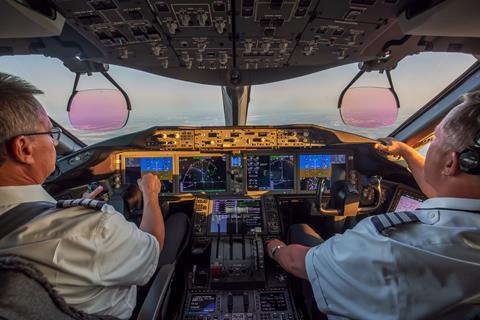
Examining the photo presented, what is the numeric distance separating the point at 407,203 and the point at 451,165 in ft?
6.82

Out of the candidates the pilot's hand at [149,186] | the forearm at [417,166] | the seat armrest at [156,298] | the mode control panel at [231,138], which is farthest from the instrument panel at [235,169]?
the seat armrest at [156,298]

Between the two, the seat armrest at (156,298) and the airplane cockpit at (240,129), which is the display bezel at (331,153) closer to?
the airplane cockpit at (240,129)

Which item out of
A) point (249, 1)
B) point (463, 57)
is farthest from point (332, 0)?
point (463, 57)

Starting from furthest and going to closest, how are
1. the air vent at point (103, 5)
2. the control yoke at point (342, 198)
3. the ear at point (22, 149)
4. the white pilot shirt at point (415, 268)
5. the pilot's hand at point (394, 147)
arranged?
1. the control yoke at point (342, 198)
2. the pilot's hand at point (394, 147)
3. the air vent at point (103, 5)
4. the ear at point (22, 149)
5. the white pilot shirt at point (415, 268)

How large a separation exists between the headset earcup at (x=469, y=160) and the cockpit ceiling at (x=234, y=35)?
951 mm

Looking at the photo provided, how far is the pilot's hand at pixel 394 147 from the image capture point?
7.14 feet

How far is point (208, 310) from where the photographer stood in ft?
6.55

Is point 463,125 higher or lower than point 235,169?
higher

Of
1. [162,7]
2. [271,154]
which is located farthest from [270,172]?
[162,7]

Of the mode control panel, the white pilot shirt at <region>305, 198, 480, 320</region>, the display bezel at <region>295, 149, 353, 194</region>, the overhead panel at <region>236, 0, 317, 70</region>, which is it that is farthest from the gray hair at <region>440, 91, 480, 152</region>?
the display bezel at <region>295, 149, 353, 194</region>

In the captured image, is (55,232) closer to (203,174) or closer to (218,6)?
(218,6)

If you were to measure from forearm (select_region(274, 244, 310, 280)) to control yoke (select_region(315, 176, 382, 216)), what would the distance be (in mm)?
980

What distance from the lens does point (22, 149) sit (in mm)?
991

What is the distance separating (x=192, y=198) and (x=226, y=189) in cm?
31
